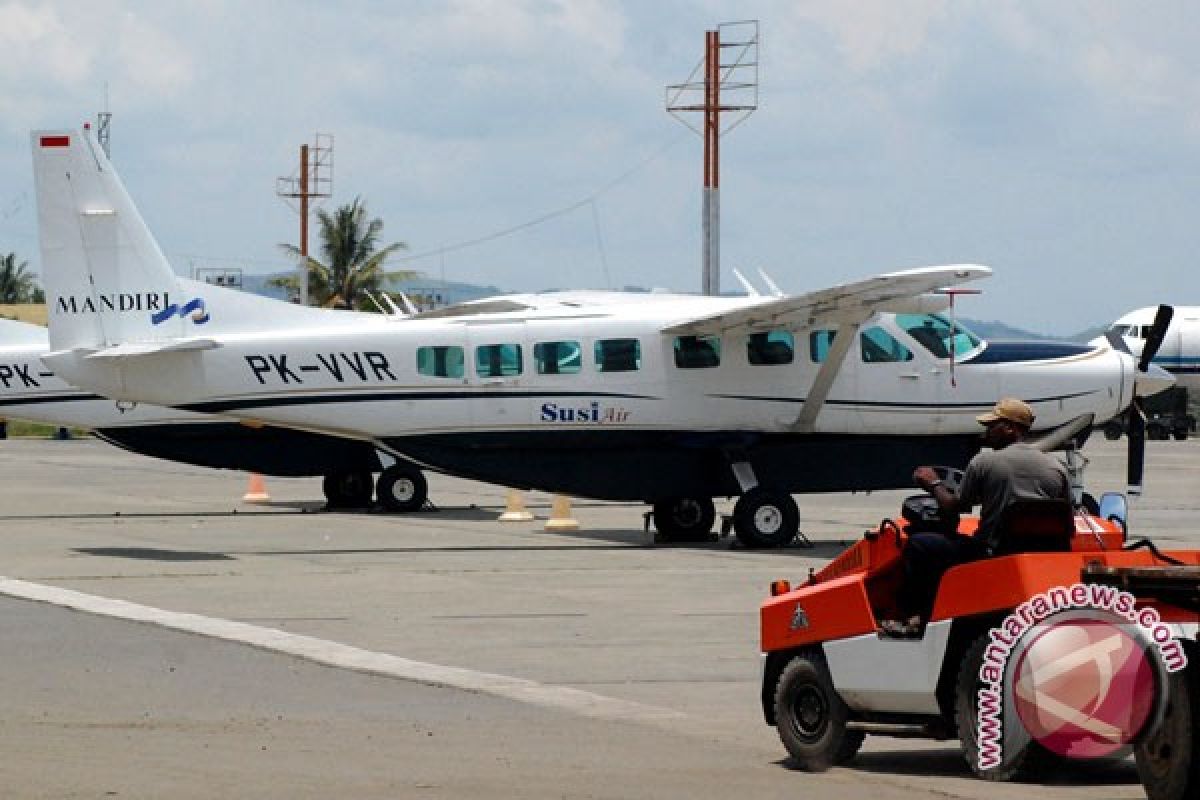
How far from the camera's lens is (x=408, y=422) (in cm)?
2539

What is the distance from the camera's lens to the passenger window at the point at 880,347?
25.9 m

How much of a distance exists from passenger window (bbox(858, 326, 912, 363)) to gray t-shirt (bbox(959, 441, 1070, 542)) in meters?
15.3

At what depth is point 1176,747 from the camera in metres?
8.97

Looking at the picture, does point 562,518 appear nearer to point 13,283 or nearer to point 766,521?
point 766,521

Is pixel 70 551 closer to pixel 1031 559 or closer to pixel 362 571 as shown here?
pixel 362 571

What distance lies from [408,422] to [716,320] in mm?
3551

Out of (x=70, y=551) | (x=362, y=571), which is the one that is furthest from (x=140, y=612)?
(x=70, y=551)

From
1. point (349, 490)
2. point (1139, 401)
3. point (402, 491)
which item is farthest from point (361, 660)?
point (349, 490)

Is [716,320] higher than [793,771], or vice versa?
[716,320]

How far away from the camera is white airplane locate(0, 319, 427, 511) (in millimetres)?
31656

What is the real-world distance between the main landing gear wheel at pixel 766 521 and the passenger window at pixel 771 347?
171 centimetres

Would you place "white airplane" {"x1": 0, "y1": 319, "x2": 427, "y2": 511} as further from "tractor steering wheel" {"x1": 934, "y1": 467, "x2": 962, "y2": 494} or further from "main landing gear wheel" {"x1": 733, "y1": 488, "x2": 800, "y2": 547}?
"tractor steering wheel" {"x1": 934, "y1": 467, "x2": 962, "y2": 494}

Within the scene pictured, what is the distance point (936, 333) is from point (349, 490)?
10075mm

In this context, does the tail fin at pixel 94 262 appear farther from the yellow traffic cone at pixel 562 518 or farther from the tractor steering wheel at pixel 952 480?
the tractor steering wheel at pixel 952 480
